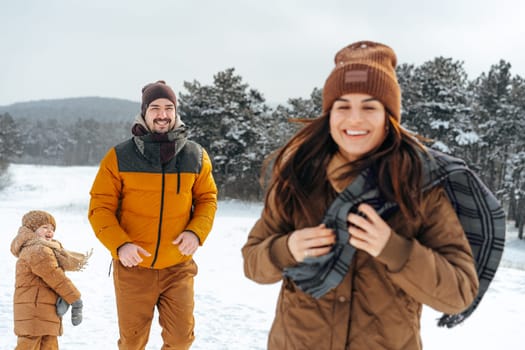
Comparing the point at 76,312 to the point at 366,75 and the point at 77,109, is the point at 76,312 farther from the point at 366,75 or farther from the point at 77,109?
the point at 77,109

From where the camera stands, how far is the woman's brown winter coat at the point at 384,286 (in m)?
1.40

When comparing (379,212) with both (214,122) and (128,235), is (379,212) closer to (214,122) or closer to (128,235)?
(128,235)

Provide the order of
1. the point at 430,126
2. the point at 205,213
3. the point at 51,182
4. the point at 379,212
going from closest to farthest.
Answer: the point at 379,212 < the point at 205,213 < the point at 430,126 < the point at 51,182

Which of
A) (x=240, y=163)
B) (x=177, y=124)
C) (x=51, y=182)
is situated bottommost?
(x=51, y=182)

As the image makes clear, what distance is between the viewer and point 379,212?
4.88 feet

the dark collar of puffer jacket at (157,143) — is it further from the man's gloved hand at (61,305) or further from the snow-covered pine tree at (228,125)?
the snow-covered pine tree at (228,125)

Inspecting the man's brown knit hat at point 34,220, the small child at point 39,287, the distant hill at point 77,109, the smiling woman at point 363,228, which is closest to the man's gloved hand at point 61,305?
the small child at point 39,287

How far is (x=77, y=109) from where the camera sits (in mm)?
170250

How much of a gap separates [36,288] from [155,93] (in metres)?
1.84

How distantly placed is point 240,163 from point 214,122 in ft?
10.7

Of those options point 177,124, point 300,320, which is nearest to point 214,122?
point 177,124

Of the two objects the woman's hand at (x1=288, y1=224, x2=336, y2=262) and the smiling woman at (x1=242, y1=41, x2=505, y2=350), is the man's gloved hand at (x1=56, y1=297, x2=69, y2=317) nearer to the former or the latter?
the smiling woman at (x1=242, y1=41, x2=505, y2=350)

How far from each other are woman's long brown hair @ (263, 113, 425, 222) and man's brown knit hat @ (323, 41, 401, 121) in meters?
0.08

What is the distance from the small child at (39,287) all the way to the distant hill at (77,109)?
147427 millimetres
